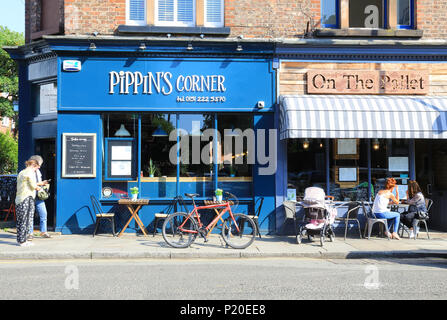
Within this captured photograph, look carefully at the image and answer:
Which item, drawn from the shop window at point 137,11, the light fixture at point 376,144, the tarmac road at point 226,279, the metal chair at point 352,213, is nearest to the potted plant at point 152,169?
the tarmac road at point 226,279

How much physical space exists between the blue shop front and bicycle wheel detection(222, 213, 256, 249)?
2.10 m

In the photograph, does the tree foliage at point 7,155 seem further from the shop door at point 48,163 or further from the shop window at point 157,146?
the shop window at point 157,146

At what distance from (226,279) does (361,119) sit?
233 inches

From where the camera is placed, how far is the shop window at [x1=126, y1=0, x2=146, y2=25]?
38.0 ft

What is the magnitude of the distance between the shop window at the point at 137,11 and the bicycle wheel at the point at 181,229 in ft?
18.5

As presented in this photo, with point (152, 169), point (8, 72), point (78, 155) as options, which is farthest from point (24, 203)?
point (8, 72)

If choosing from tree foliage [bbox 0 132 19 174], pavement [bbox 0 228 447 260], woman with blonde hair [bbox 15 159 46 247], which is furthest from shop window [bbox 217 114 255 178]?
tree foliage [bbox 0 132 19 174]

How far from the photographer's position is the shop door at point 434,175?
12.2 m

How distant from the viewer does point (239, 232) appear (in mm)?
9156

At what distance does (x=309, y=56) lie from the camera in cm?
1146

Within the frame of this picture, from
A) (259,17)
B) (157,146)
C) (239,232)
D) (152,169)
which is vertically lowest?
(239,232)

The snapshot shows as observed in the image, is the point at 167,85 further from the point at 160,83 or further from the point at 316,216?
the point at 316,216
